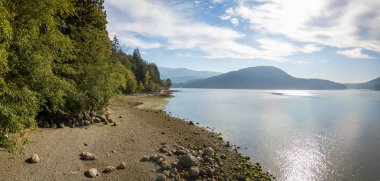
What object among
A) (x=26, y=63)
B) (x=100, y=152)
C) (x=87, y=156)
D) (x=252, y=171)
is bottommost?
(x=252, y=171)

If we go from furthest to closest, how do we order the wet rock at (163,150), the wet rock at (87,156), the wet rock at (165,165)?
the wet rock at (163,150) → the wet rock at (87,156) → the wet rock at (165,165)

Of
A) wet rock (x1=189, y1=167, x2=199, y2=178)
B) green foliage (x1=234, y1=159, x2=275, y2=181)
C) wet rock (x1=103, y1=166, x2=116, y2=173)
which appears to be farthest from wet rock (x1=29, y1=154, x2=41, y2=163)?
green foliage (x1=234, y1=159, x2=275, y2=181)

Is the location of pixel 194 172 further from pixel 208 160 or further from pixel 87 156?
pixel 87 156

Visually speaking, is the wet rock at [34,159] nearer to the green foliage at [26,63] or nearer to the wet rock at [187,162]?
the green foliage at [26,63]

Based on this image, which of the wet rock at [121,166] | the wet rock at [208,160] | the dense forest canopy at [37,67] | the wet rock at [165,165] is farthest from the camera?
the wet rock at [208,160]

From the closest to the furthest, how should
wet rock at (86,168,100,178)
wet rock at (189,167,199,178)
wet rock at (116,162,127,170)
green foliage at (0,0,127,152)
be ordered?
green foliage at (0,0,127,152) < wet rock at (86,168,100,178) < wet rock at (116,162,127,170) < wet rock at (189,167,199,178)

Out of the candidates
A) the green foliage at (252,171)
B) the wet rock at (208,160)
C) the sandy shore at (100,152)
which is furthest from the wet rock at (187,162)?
the green foliage at (252,171)

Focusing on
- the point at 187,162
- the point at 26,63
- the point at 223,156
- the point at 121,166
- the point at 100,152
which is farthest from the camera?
the point at 223,156

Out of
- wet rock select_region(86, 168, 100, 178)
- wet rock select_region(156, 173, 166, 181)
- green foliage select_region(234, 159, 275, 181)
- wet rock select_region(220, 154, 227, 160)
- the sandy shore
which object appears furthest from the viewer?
wet rock select_region(220, 154, 227, 160)

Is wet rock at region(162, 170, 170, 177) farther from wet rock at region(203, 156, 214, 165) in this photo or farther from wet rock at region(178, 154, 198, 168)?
wet rock at region(203, 156, 214, 165)

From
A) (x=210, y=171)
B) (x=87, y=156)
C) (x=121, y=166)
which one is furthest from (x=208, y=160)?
(x=87, y=156)

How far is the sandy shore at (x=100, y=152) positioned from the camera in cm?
1778

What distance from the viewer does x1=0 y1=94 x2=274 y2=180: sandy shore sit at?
58.3ft

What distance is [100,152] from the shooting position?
2297cm
